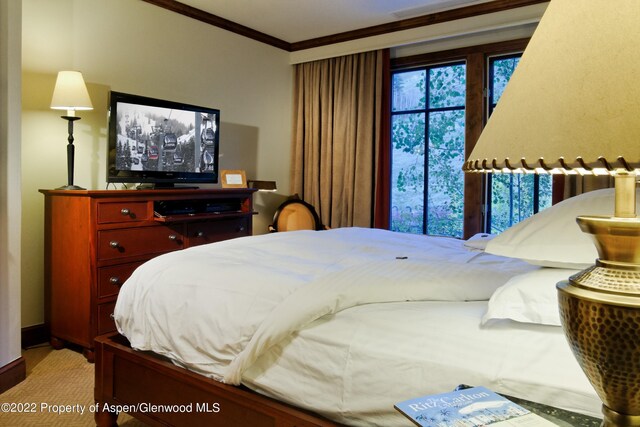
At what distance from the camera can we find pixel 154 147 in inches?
141

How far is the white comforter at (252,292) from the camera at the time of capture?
1479mm

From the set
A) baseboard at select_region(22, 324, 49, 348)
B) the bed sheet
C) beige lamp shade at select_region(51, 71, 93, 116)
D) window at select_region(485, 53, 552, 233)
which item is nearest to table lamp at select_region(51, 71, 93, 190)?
beige lamp shade at select_region(51, 71, 93, 116)

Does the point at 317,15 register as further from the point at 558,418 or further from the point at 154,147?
the point at 558,418

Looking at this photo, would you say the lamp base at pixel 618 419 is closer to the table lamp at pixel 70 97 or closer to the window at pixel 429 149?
the table lamp at pixel 70 97

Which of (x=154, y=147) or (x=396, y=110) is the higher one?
(x=396, y=110)

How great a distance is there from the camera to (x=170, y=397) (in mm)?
1779

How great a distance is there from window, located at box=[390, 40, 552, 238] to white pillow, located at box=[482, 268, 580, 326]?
308cm

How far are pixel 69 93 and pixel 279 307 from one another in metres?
2.40

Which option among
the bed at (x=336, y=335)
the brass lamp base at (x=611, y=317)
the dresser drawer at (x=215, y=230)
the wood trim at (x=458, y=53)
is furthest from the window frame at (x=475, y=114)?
the brass lamp base at (x=611, y=317)

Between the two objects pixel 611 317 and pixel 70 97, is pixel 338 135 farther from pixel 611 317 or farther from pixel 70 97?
pixel 611 317

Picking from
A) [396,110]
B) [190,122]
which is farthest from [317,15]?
[190,122]

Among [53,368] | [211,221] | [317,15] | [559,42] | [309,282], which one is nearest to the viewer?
[559,42]

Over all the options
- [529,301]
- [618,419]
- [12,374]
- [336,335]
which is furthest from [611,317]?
[12,374]

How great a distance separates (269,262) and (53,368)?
178 centimetres
